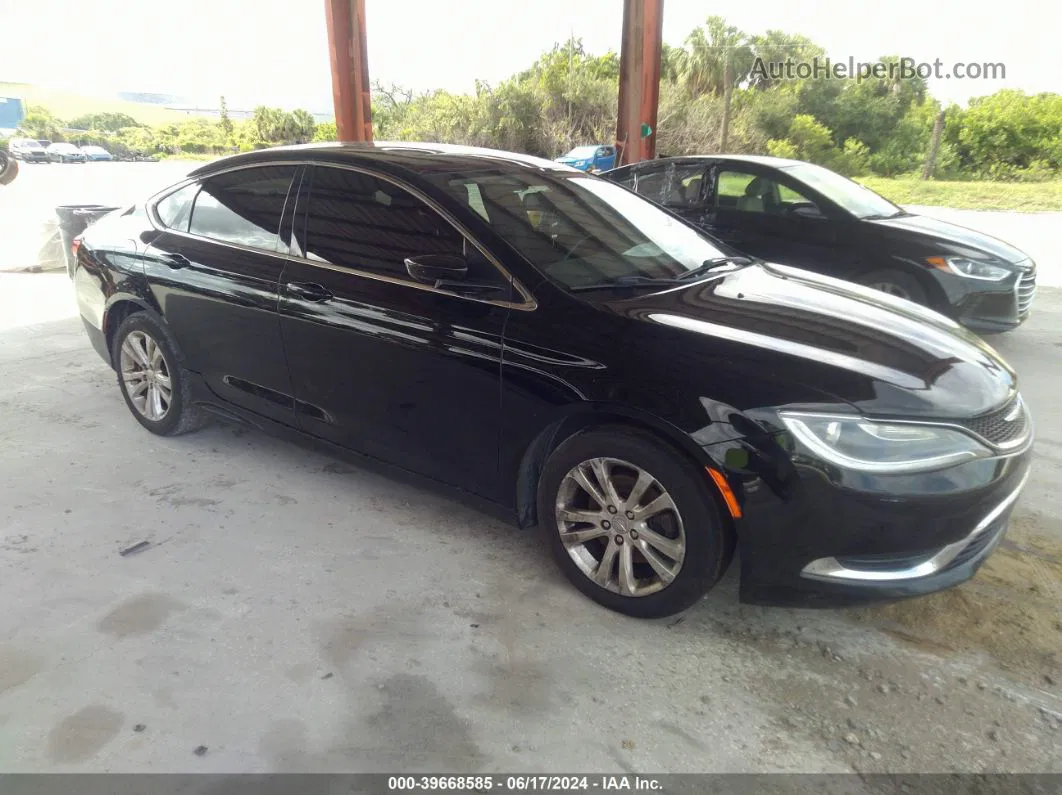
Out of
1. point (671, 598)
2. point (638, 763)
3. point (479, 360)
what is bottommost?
point (638, 763)

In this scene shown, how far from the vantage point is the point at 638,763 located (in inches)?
84.0

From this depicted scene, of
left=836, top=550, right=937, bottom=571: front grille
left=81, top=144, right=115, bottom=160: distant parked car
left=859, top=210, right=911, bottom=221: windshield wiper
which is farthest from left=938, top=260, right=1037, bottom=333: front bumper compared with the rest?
left=81, top=144, right=115, bottom=160: distant parked car

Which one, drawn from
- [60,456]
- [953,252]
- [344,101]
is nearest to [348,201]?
[60,456]

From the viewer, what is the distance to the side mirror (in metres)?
2.91

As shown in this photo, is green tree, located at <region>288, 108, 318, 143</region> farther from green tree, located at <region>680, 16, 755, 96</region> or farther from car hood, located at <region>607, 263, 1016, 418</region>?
car hood, located at <region>607, 263, 1016, 418</region>

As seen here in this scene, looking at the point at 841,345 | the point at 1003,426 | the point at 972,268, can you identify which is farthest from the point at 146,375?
the point at 972,268

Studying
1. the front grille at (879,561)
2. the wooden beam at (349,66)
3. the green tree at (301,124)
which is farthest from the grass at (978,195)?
the green tree at (301,124)

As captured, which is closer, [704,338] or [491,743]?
[491,743]

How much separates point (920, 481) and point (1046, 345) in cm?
514

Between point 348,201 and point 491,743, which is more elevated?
point 348,201

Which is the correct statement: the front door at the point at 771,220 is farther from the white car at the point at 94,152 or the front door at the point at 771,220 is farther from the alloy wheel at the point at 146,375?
the white car at the point at 94,152

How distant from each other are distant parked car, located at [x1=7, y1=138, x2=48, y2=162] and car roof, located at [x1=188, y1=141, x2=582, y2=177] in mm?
35188

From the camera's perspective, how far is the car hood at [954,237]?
5.90 m

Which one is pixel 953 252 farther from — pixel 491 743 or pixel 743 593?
pixel 491 743
